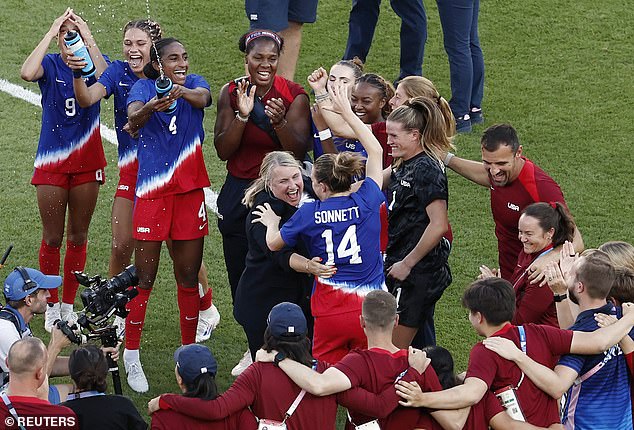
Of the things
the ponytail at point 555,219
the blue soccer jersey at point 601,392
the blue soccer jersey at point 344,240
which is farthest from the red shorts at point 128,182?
the blue soccer jersey at point 601,392

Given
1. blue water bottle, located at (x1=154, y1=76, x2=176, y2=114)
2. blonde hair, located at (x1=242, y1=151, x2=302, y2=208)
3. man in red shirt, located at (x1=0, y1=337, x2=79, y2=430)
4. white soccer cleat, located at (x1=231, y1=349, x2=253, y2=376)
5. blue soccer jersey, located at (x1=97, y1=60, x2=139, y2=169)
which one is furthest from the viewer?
blue soccer jersey, located at (x1=97, y1=60, x2=139, y2=169)

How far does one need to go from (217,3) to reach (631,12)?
13.8ft

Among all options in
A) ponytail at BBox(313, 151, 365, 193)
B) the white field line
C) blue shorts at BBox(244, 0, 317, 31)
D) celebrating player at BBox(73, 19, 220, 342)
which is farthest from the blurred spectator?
the white field line

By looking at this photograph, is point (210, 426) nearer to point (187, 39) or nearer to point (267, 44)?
point (267, 44)

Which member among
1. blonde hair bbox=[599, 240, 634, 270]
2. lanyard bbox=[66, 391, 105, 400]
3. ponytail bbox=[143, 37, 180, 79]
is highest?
ponytail bbox=[143, 37, 180, 79]

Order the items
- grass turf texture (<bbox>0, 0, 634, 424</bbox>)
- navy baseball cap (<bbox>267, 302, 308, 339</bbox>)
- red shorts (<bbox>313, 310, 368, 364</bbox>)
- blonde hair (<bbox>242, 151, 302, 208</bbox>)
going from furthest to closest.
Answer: grass turf texture (<bbox>0, 0, 634, 424</bbox>) → blonde hair (<bbox>242, 151, 302, 208</bbox>) → red shorts (<bbox>313, 310, 368, 364</bbox>) → navy baseball cap (<bbox>267, 302, 308, 339</bbox>)

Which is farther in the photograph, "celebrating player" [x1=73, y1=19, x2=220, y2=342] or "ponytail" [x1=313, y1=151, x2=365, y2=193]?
"celebrating player" [x1=73, y1=19, x2=220, y2=342]

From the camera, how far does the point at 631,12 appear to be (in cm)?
1132

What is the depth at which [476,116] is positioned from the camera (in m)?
9.63

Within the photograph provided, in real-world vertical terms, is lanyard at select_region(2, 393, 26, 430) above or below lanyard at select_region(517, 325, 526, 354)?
A: below

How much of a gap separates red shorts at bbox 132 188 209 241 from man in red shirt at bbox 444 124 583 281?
67.0 inches

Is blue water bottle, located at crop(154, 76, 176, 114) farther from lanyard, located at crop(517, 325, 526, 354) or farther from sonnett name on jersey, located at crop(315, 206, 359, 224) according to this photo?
lanyard, located at crop(517, 325, 526, 354)

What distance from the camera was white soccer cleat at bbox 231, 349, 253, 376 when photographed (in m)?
6.55

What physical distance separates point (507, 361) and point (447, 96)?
568cm
